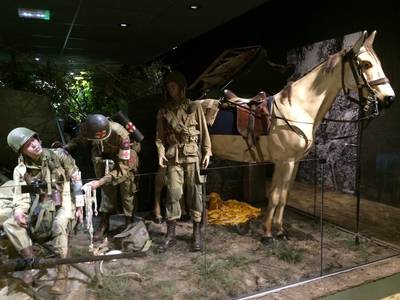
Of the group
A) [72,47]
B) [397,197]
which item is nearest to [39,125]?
[72,47]

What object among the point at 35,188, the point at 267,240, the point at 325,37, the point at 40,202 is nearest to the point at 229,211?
the point at 267,240

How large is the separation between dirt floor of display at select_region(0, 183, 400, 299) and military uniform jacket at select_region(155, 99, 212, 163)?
2.20 feet

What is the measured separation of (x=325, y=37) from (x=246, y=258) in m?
3.28

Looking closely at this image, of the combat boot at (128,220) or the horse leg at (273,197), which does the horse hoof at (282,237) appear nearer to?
the horse leg at (273,197)

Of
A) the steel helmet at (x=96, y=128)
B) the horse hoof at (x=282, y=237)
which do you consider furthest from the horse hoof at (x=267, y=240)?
the steel helmet at (x=96, y=128)

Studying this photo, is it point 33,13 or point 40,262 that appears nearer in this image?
point 40,262

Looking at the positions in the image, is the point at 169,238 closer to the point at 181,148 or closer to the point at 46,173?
the point at 181,148

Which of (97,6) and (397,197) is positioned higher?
(97,6)

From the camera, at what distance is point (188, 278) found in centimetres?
308

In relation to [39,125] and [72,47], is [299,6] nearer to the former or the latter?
[72,47]

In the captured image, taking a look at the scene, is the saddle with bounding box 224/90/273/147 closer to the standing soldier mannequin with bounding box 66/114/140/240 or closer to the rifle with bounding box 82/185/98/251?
the standing soldier mannequin with bounding box 66/114/140/240

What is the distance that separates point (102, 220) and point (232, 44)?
3070 mm

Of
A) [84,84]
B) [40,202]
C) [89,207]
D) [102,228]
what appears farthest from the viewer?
[84,84]

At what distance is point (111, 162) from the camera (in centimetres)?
346
